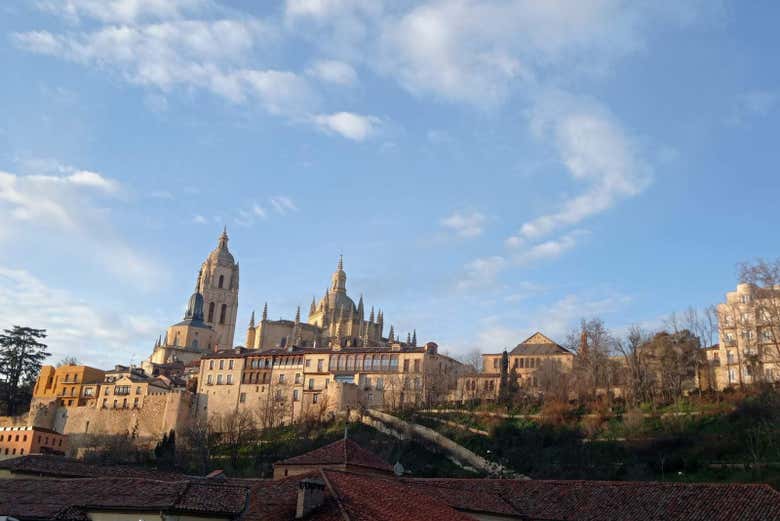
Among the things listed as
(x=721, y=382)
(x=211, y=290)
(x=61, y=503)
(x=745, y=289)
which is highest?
(x=211, y=290)

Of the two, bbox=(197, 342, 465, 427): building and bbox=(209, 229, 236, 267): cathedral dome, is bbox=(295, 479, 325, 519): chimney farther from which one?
bbox=(209, 229, 236, 267): cathedral dome

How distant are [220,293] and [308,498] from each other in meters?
99.7

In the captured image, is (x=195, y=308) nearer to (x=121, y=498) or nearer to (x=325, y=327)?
(x=325, y=327)

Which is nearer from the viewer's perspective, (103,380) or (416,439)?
(416,439)

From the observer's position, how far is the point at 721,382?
61344 millimetres

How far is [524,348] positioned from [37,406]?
5254cm

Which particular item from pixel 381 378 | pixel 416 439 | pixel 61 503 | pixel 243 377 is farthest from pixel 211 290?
pixel 61 503

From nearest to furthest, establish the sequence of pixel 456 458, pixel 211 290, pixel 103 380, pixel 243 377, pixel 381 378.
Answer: pixel 456 458 < pixel 381 378 < pixel 243 377 < pixel 103 380 < pixel 211 290

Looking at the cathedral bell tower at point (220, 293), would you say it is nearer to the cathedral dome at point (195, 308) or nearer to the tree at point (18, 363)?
the cathedral dome at point (195, 308)

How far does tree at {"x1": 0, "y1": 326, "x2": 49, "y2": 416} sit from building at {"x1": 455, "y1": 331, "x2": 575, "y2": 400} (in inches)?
1948

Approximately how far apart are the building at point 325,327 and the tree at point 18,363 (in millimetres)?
27907

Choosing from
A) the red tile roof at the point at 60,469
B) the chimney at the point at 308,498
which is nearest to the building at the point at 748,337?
the chimney at the point at 308,498

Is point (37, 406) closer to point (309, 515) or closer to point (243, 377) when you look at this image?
point (243, 377)

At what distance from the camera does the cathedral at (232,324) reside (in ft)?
357
